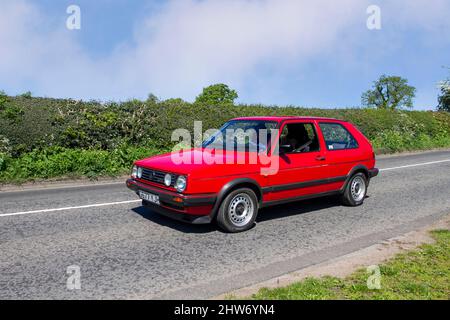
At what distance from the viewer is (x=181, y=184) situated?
17.6ft

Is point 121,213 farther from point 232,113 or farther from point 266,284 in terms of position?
point 232,113

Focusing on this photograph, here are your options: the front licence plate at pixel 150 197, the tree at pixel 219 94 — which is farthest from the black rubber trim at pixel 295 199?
the tree at pixel 219 94

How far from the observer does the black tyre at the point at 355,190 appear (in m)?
7.54

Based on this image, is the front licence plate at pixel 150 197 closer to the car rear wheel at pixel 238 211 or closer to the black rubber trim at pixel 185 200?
the black rubber trim at pixel 185 200

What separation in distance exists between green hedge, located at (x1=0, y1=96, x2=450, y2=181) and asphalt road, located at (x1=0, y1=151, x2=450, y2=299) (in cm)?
236

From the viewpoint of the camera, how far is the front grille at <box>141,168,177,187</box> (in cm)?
565

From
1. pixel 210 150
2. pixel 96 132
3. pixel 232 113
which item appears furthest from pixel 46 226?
pixel 232 113

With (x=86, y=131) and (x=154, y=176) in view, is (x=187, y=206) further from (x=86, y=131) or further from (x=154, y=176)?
(x=86, y=131)

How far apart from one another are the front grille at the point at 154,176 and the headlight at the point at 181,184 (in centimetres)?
10

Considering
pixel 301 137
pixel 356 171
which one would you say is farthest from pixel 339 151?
pixel 301 137

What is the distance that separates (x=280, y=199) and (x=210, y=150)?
1.40m

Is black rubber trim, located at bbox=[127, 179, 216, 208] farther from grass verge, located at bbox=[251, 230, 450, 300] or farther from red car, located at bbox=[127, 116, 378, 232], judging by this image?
grass verge, located at bbox=[251, 230, 450, 300]

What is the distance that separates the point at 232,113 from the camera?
15883 mm

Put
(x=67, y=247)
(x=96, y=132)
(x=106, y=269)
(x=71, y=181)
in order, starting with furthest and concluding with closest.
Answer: (x=96, y=132), (x=71, y=181), (x=67, y=247), (x=106, y=269)
